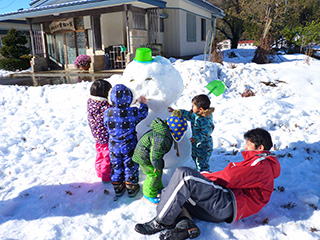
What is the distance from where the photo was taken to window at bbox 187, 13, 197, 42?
15366 mm

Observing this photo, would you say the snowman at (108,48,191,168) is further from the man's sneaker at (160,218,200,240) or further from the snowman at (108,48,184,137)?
the man's sneaker at (160,218,200,240)

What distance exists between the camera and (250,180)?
2.32m

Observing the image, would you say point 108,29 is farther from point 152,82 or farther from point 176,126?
point 176,126

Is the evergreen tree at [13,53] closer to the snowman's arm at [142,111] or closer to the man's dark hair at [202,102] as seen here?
the snowman's arm at [142,111]

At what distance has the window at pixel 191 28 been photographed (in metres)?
15.4

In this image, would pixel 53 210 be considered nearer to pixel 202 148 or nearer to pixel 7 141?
pixel 202 148

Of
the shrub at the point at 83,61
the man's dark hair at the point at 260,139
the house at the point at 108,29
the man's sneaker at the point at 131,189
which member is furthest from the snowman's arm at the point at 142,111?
the shrub at the point at 83,61

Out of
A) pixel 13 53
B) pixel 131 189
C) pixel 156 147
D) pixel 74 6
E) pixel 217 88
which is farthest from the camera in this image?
pixel 13 53

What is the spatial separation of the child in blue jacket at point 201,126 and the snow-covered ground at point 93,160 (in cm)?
18

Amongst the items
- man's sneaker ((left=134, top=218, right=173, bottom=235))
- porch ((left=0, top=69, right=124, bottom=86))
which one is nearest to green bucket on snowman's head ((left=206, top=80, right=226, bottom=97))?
man's sneaker ((left=134, top=218, right=173, bottom=235))

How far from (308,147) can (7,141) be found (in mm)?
5561

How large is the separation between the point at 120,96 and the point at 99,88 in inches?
22.7

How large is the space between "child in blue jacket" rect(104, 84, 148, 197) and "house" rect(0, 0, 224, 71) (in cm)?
836

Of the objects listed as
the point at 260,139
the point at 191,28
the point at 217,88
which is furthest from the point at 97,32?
the point at 260,139
